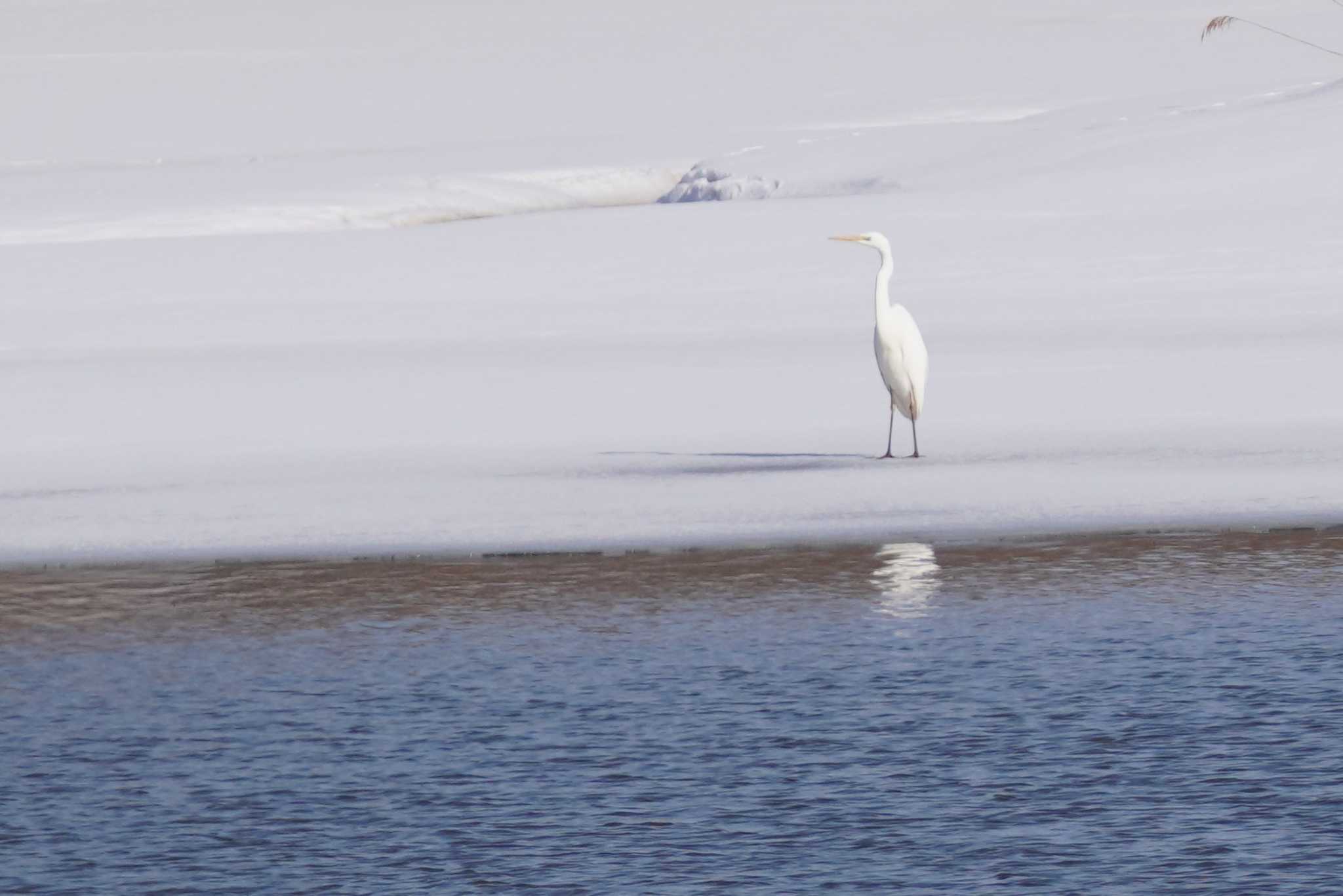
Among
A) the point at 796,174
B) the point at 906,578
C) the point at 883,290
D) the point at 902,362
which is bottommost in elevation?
the point at 906,578

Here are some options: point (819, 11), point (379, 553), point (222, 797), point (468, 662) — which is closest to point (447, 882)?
point (222, 797)

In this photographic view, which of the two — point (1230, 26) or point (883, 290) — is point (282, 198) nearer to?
point (883, 290)

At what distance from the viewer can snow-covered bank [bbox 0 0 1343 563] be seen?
1138 cm

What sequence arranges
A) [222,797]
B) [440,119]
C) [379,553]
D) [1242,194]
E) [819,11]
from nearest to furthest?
[222,797], [379,553], [1242,194], [440,119], [819,11]

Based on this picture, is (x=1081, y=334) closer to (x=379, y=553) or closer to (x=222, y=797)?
(x=379, y=553)

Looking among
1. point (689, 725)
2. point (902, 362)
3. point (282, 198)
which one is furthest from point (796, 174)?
point (689, 725)

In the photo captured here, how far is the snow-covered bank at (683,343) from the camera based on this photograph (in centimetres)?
1138

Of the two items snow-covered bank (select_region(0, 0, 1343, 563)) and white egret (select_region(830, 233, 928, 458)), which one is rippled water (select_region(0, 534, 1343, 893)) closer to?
snow-covered bank (select_region(0, 0, 1343, 563))

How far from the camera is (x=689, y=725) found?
7.05 meters

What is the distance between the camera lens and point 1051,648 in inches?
316

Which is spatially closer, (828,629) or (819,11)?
(828,629)

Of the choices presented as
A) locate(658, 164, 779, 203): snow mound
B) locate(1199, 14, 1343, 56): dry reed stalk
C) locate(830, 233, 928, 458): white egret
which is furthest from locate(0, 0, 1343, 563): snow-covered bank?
locate(1199, 14, 1343, 56): dry reed stalk

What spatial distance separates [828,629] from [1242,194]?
13845mm

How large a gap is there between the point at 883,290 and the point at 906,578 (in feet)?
14.0
